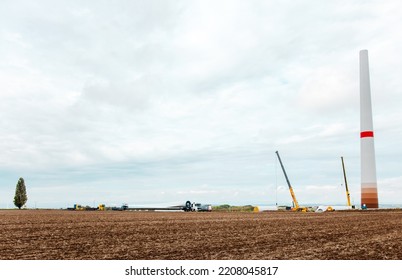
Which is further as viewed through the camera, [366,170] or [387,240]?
[366,170]

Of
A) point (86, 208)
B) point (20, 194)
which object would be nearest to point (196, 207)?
point (86, 208)

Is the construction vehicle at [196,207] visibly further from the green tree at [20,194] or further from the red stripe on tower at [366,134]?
the green tree at [20,194]

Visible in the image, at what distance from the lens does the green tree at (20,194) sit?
161875 mm

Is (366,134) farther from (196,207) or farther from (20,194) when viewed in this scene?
(20,194)

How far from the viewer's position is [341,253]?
18594 mm

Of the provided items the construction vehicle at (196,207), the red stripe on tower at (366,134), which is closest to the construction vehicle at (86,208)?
the construction vehicle at (196,207)

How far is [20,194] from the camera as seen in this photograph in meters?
163

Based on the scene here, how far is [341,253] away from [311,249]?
1739 millimetres

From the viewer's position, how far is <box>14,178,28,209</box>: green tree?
531 ft

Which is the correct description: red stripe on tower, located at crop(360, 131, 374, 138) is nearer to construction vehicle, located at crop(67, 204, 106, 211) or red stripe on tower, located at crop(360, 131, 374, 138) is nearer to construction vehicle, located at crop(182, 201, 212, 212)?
construction vehicle, located at crop(182, 201, 212, 212)
